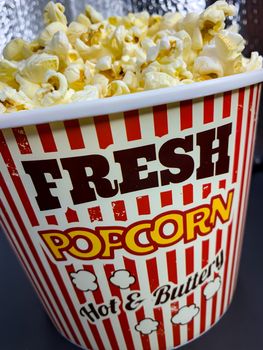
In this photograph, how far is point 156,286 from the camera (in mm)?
522

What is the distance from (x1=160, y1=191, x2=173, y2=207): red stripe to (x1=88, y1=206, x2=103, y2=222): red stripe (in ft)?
0.27

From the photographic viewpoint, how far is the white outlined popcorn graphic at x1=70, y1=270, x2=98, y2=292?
0.50 m

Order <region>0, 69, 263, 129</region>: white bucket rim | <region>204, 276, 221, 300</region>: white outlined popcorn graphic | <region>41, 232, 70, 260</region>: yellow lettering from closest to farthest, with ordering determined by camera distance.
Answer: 1. <region>0, 69, 263, 129</region>: white bucket rim
2. <region>41, 232, 70, 260</region>: yellow lettering
3. <region>204, 276, 221, 300</region>: white outlined popcorn graphic

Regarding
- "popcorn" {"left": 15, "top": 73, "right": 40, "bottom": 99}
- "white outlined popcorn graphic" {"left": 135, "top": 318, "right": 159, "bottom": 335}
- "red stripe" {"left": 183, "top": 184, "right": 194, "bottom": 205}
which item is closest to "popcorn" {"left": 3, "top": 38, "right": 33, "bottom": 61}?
"popcorn" {"left": 15, "top": 73, "right": 40, "bottom": 99}

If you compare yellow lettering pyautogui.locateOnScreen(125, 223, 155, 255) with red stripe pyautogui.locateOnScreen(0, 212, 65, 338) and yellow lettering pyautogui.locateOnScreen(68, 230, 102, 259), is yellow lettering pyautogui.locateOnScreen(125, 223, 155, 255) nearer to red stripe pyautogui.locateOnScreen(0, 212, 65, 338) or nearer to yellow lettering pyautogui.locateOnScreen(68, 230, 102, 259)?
yellow lettering pyautogui.locateOnScreen(68, 230, 102, 259)

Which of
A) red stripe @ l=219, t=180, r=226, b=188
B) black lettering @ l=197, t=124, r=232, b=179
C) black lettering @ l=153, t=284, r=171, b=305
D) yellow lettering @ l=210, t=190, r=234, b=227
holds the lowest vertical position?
black lettering @ l=153, t=284, r=171, b=305

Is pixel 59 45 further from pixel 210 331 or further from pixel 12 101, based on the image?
pixel 210 331

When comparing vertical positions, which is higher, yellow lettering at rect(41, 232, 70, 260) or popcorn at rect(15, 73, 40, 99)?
popcorn at rect(15, 73, 40, 99)

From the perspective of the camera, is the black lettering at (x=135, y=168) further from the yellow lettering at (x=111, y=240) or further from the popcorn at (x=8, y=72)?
the popcorn at (x=8, y=72)

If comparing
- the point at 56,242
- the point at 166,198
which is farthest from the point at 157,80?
the point at 56,242

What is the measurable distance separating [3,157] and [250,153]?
13.9 inches

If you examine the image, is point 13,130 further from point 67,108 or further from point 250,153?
point 250,153

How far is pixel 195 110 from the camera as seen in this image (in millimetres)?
408

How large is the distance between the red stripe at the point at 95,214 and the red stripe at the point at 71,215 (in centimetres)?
2
